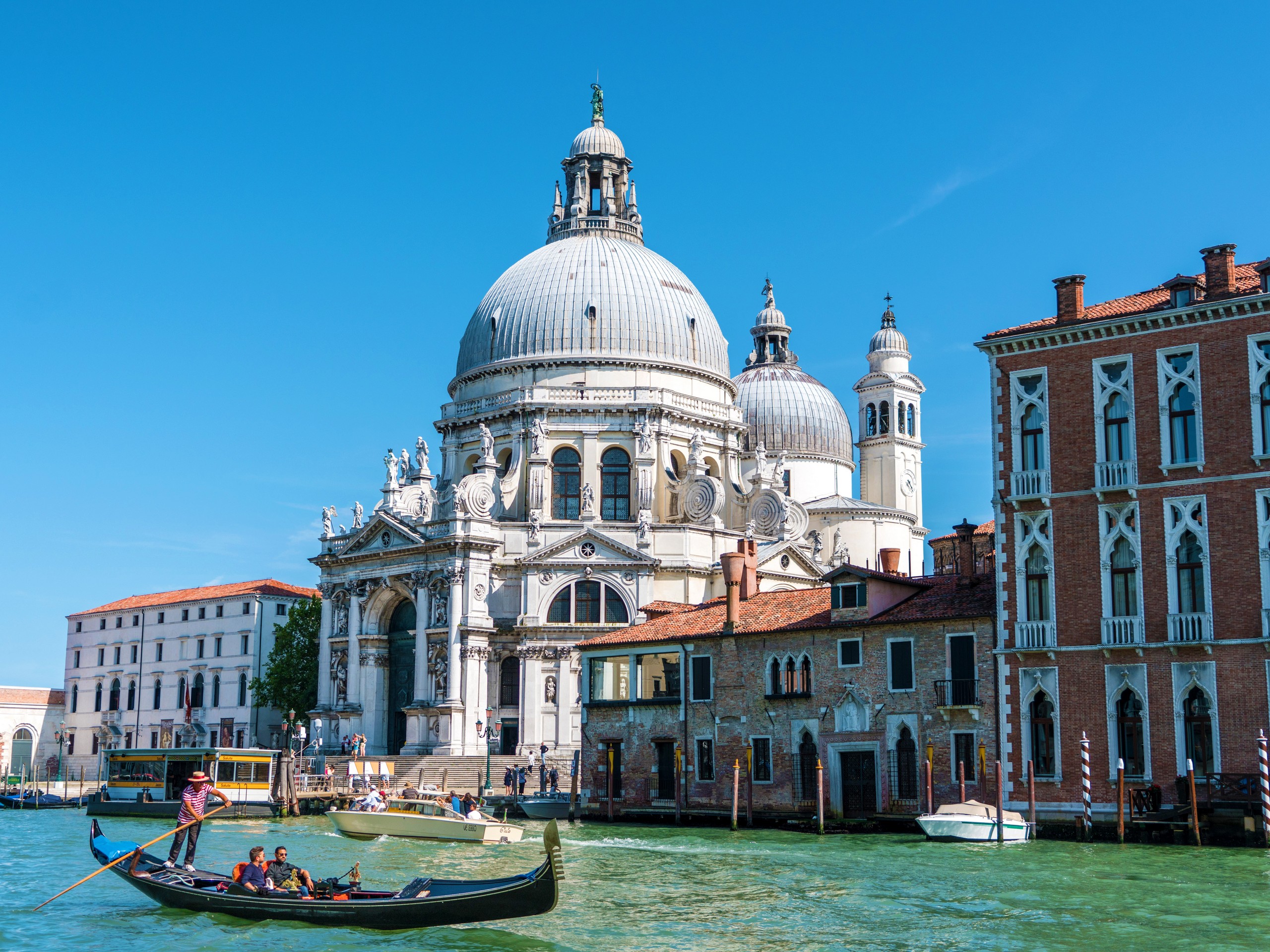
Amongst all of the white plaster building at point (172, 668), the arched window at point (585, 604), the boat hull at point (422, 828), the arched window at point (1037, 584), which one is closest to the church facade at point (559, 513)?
the arched window at point (585, 604)

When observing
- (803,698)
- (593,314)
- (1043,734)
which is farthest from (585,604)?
(1043,734)

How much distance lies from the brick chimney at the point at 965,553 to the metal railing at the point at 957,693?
328 cm

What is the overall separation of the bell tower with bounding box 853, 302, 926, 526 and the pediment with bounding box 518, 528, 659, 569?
21.7 m

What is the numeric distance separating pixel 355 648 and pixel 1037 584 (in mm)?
35331

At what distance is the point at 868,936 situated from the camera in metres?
20.9

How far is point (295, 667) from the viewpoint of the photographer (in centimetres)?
6850

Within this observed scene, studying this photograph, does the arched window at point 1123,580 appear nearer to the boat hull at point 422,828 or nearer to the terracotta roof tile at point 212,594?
the boat hull at point 422,828

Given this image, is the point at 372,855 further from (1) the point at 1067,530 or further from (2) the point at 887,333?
(2) the point at 887,333

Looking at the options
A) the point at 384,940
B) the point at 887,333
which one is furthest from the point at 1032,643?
the point at 887,333

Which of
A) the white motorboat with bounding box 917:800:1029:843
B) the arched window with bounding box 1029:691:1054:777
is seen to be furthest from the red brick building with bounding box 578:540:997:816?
the white motorboat with bounding box 917:800:1029:843

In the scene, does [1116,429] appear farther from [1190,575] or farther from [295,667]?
[295,667]

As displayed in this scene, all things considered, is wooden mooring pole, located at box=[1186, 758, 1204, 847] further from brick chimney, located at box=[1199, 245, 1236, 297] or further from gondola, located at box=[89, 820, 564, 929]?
gondola, located at box=[89, 820, 564, 929]

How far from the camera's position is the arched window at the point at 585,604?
58812 mm

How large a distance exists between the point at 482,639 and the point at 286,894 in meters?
36.7
